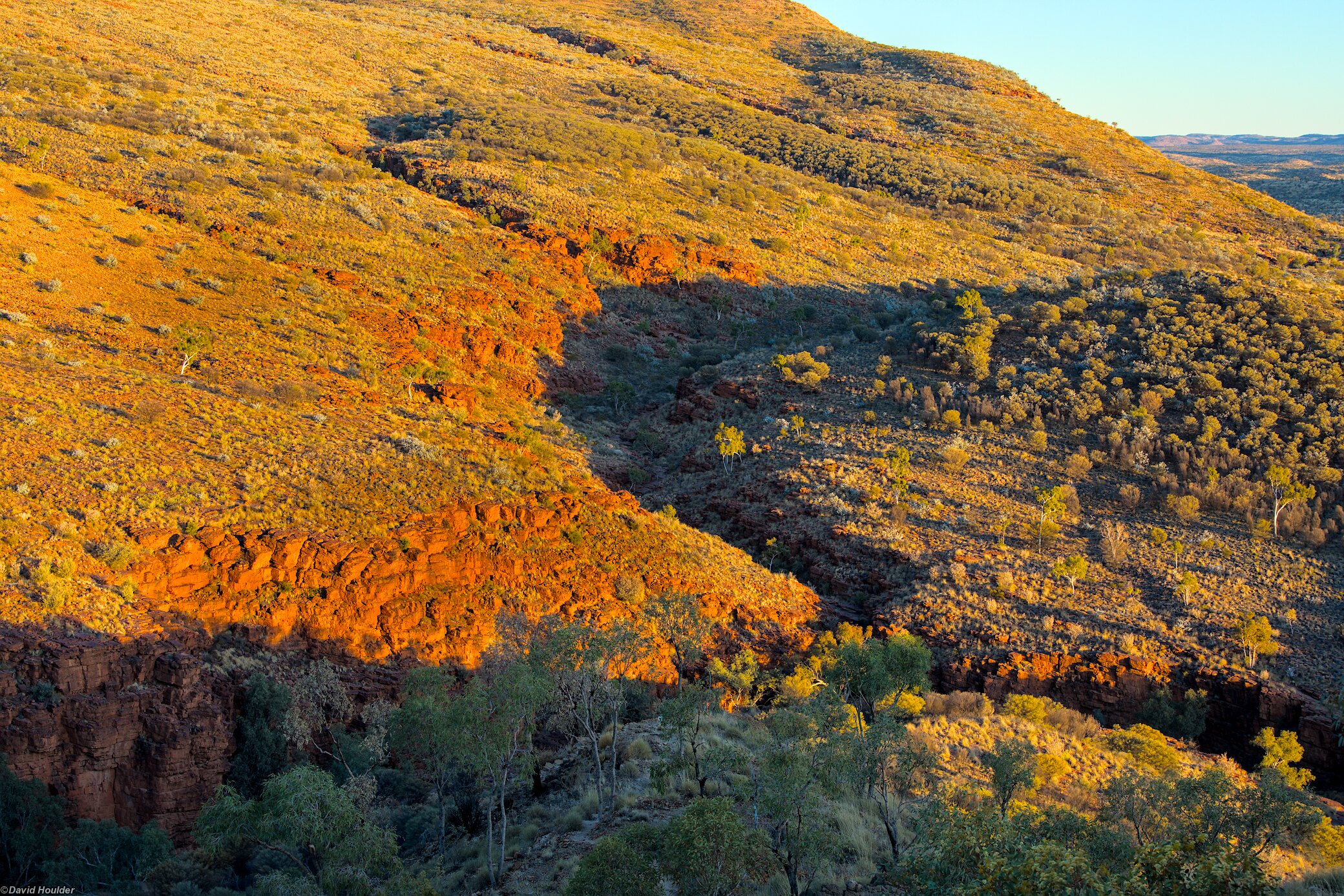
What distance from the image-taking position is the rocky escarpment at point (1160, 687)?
Answer: 17203mm

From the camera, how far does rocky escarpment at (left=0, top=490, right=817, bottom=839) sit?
13.5 m

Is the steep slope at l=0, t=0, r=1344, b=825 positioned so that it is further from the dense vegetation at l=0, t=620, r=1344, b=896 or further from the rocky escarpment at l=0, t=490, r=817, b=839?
the dense vegetation at l=0, t=620, r=1344, b=896

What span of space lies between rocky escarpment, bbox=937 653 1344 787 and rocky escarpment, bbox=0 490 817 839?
476 centimetres

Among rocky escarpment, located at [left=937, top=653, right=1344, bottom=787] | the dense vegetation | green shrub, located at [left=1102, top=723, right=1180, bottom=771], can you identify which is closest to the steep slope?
rocky escarpment, located at [left=937, top=653, right=1344, bottom=787]

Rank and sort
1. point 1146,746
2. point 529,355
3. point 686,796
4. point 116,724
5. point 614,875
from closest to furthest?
point 614,875
point 116,724
point 686,796
point 1146,746
point 529,355

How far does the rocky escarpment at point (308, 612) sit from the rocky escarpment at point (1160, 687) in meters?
4.76

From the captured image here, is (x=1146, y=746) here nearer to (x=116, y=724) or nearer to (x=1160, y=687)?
(x=1160, y=687)

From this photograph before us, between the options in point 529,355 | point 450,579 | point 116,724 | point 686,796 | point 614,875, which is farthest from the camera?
point 529,355

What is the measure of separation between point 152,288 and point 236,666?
1790 centimetres

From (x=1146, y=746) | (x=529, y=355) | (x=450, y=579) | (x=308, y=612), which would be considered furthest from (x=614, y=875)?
(x=529, y=355)

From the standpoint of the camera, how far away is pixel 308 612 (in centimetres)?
1683

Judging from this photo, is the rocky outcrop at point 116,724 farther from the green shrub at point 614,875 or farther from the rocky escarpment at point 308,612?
the green shrub at point 614,875

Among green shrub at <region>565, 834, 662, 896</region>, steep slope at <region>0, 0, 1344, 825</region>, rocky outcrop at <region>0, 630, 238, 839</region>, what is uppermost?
steep slope at <region>0, 0, 1344, 825</region>

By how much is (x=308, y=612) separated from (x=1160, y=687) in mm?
18743
